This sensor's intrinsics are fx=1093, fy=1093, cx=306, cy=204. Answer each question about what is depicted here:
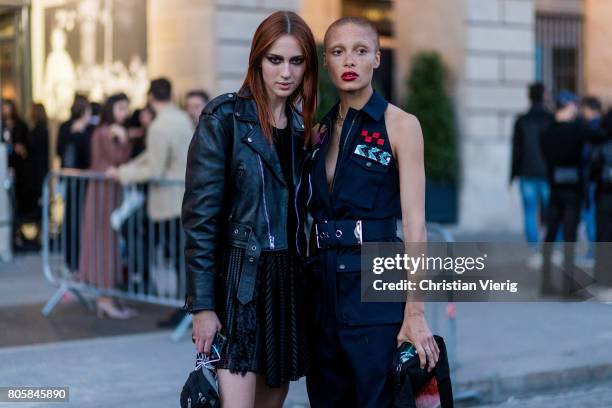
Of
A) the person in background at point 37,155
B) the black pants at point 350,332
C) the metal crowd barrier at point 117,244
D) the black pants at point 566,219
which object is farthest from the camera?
the person in background at point 37,155

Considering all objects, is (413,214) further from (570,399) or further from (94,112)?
(94,112)

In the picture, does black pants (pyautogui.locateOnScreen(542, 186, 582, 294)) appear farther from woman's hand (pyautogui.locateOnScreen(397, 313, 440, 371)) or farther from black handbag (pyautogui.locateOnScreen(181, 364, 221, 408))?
black handbag (pyautogui.locateOnScreen(181, 364, 221, 408))

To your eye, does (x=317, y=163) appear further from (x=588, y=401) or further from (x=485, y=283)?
(x=588, y=401)

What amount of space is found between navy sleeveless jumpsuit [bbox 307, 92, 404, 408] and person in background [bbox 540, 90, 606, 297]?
21.8 ft

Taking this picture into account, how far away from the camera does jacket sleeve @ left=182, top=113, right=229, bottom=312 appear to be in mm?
3826

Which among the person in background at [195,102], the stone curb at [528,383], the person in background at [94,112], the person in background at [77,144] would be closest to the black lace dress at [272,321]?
the stone curb at [528,383]

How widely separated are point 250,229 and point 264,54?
63 cm

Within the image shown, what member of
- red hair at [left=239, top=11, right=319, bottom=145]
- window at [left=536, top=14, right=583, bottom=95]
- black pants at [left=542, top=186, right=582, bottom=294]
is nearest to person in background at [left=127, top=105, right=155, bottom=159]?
black pants at [left=542, top=186, right=582, bottom=294]

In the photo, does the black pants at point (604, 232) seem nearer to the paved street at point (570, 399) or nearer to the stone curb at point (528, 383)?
the stone curb at point (528, 383)

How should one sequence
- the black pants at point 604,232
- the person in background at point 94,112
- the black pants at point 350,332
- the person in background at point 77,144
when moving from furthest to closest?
the person in background at point 94,112, the person in background at point 77,144, the black pants at point 604,232, the black pants at point 350,332

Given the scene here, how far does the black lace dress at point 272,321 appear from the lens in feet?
12.6

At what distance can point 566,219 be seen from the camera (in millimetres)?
10516

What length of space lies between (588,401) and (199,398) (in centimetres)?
377

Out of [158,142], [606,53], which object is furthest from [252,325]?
[606,53]
